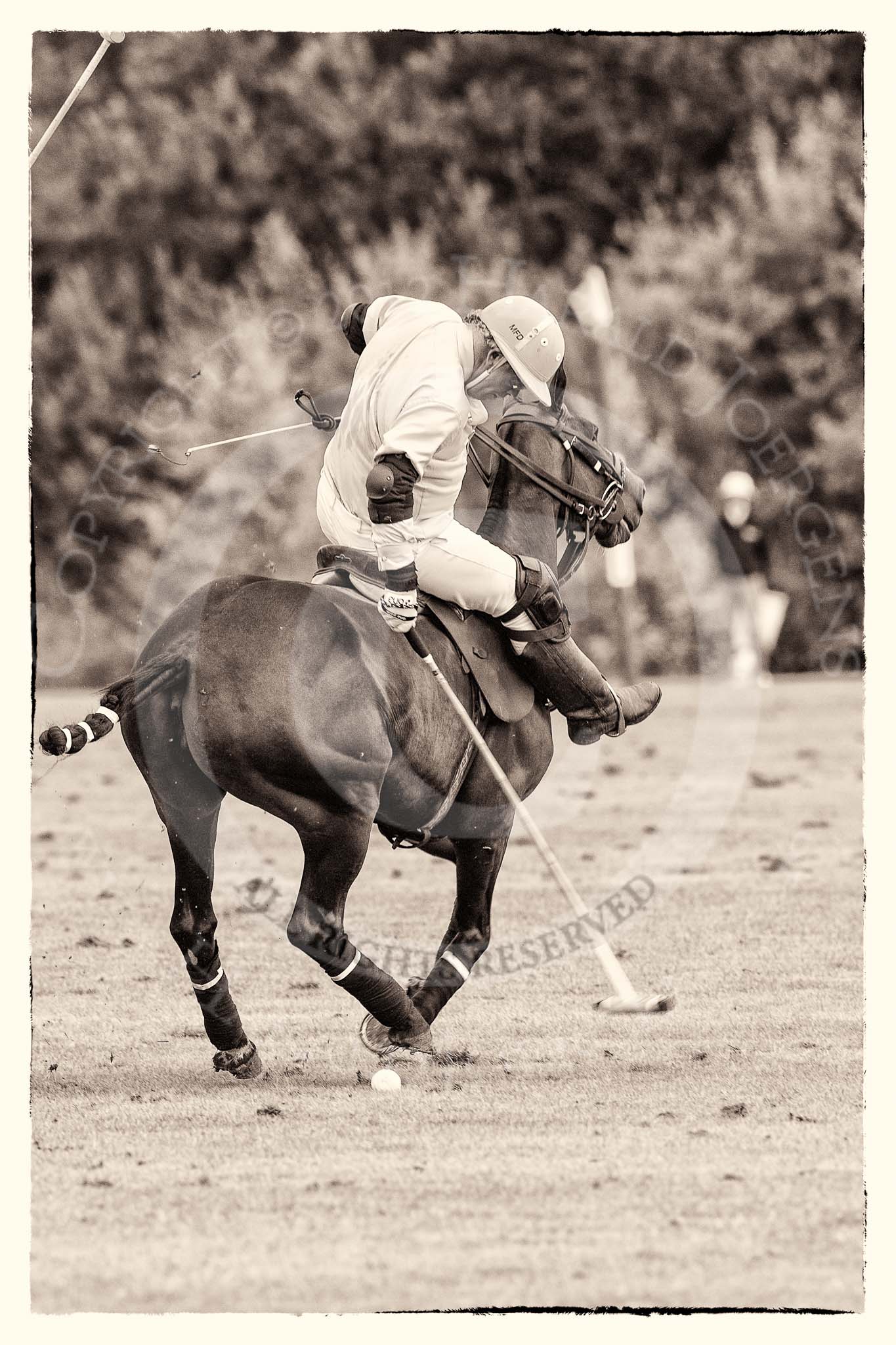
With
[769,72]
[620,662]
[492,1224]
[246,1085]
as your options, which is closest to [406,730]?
[246,1085]

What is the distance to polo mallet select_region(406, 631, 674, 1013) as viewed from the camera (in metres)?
6.63

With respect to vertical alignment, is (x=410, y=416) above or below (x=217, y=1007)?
above

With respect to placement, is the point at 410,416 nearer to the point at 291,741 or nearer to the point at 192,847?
the point at 291,741

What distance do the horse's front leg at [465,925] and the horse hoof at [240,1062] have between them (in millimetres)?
700

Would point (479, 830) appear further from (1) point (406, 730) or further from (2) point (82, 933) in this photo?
(2) point (82, 933)

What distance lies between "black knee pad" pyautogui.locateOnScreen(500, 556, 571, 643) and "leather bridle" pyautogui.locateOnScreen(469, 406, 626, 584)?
0.34m

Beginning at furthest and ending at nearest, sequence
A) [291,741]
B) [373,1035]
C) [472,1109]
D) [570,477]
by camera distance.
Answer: [570,477] → [373,1035] → [472,1109] → [291,741]

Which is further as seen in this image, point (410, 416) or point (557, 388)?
point (557, 388)

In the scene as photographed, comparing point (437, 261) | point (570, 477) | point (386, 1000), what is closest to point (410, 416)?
point (570, 477)

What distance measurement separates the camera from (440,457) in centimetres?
669

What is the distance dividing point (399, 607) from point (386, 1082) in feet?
5.30

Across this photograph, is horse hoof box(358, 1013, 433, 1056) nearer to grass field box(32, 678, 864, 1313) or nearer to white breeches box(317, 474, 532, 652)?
grass field box(32, 678, 864, 1313)

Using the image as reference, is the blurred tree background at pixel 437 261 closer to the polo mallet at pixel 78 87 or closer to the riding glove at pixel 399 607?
the polo mallet at pixel 78 87

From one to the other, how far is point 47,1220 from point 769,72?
24.8 m
